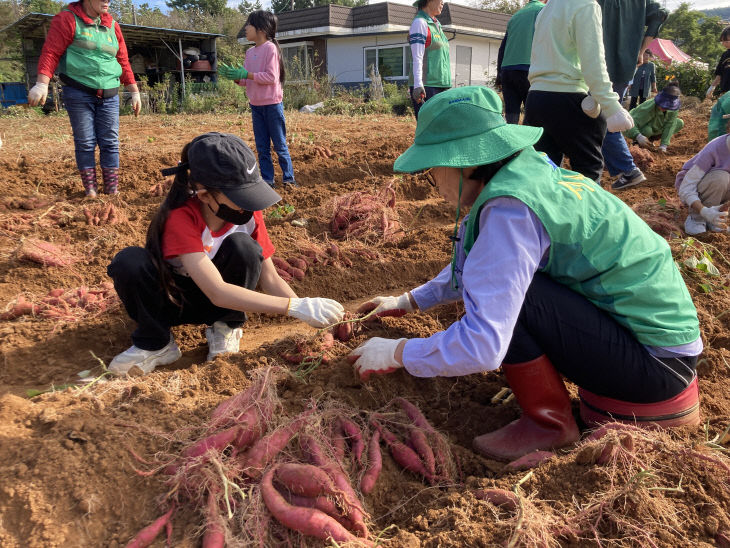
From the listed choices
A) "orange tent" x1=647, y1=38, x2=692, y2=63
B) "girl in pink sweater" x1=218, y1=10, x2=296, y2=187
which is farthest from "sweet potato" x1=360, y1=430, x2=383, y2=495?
"orange tent" x1=647, y1=38, x2=692, y2=63

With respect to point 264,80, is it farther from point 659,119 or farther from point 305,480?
point 659,119

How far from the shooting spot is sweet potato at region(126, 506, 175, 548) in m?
1.50

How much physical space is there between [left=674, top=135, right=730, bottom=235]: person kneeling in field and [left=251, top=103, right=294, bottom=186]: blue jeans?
3.69 m

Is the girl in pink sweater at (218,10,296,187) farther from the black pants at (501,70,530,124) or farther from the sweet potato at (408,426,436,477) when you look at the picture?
the sweet potato at (408,426,436,477)

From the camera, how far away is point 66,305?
3.05 meters

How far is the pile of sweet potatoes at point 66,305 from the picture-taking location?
9.89 ft

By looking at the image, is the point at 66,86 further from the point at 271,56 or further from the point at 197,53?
the point at 197,53

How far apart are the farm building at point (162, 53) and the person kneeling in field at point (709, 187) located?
652 inches

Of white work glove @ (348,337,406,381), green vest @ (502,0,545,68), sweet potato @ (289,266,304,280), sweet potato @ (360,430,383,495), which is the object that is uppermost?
green vest @ (502,0,545,68)

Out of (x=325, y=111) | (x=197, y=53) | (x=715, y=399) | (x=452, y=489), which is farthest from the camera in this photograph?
(x=197, y=53)

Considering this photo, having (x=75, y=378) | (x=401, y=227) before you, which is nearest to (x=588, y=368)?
(x=75, y=378)

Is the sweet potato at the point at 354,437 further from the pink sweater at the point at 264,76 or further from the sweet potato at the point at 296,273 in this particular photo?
the pink sweater at the point at 264,76

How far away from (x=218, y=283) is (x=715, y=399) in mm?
Result: 2182

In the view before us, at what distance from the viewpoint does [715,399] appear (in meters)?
2.21
